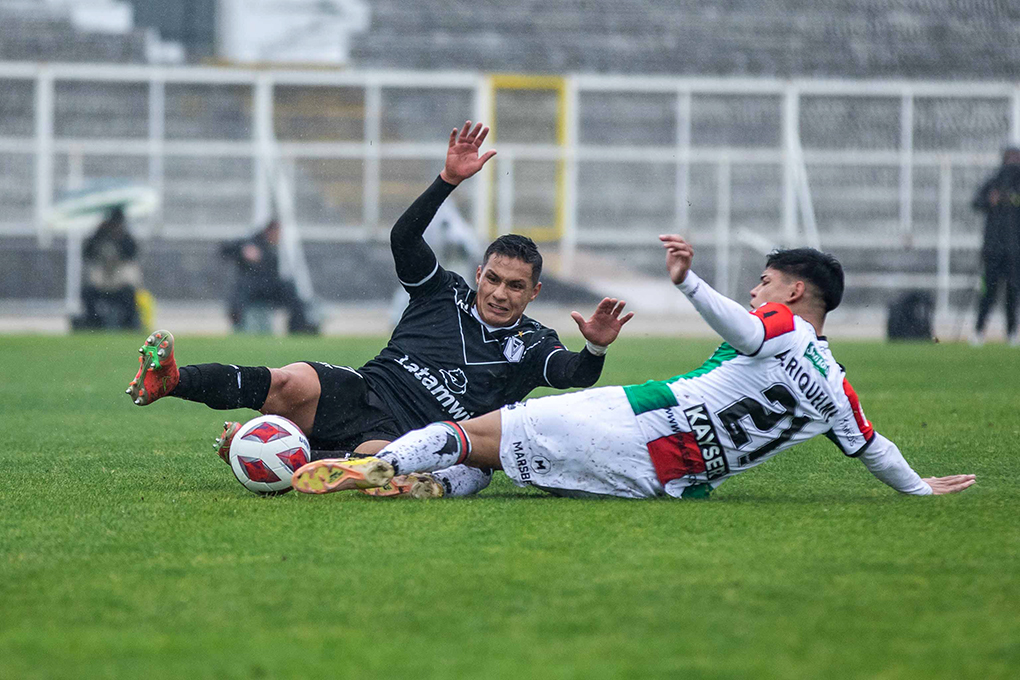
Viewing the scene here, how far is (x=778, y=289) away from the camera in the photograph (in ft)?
14.4

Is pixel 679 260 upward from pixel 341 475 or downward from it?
upward

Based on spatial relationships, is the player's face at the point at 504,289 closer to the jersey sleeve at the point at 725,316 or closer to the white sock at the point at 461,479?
the white sock at the point at 461,479

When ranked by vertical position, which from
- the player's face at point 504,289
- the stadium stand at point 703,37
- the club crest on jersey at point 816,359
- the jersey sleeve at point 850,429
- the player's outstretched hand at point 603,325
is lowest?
the jersey sleeve at point 850,429

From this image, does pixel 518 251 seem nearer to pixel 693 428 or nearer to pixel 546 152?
pixel 693 428

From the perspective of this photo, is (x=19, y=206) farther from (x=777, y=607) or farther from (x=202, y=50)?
(x=777, y=607)

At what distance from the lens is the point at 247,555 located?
135 inches

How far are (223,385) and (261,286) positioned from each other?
43.2 feet

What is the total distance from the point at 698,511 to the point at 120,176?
1701 centimetres

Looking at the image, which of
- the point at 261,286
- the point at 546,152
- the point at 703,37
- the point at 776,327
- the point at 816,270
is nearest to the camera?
the point at 776,327

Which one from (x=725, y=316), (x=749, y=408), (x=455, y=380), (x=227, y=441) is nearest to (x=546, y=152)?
(x=455, y=380)

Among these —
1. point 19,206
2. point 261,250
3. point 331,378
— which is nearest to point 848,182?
point 261,250

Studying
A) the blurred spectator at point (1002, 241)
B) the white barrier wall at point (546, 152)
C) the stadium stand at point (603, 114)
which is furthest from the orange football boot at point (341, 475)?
the white barrier wall at point (546, 152)

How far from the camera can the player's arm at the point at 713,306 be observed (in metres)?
3.89

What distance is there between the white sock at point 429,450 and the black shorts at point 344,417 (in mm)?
487
